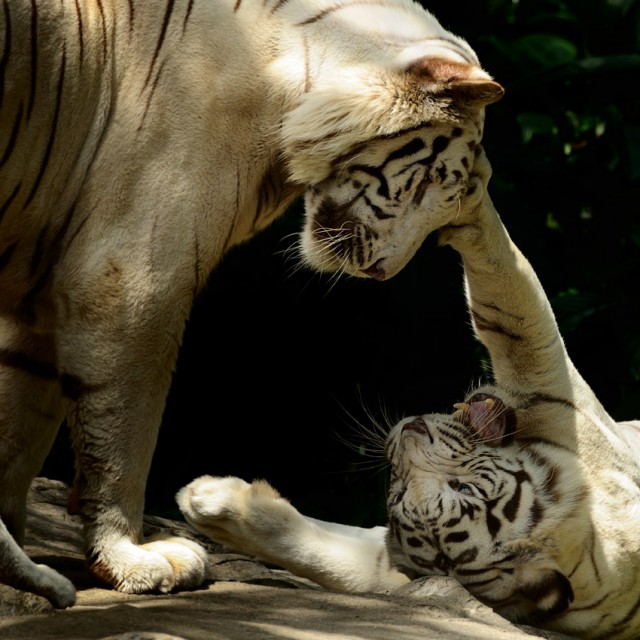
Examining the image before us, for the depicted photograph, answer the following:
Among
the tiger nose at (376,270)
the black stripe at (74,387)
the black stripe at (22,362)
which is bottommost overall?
the black stripe at (22,362)

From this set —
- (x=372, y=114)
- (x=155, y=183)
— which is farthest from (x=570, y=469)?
(x=155, y=183)

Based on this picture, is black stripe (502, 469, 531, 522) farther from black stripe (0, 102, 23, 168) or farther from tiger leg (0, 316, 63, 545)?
black stripe (0, 102, 23, 168)

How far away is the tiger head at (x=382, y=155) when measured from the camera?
8.89 ft

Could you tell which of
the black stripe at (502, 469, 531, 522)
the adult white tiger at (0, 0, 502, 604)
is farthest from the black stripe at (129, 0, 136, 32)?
the black stripe at (502, 469, 531, 522)

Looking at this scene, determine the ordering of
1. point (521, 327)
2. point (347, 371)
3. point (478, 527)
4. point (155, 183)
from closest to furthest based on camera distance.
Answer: point (155, 183) < point (478, 527) < point (521, 327) < point (347, 371)

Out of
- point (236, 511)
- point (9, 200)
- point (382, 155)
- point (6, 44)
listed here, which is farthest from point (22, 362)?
point (382, 155)

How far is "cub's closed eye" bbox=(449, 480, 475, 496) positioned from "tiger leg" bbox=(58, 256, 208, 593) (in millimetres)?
844

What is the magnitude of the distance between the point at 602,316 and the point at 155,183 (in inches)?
144

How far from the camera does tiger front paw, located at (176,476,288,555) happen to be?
3229 millimetres

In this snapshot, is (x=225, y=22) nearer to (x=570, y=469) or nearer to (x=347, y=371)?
(x=570, y=469)

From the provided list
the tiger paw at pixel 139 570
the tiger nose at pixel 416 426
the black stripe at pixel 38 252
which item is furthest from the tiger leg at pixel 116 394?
the tiger nose at pixel 416 426

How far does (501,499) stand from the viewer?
9.80 feet

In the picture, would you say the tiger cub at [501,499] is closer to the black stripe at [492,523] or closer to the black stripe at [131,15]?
the black stripe at [492,523]

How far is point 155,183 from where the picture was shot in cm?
257
